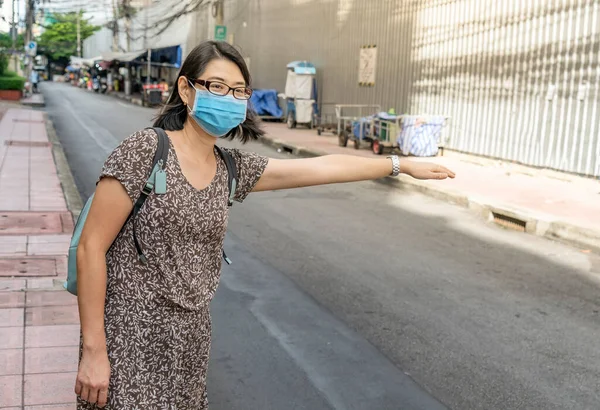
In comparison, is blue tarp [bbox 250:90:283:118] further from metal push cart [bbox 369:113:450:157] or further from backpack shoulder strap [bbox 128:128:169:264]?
backpack shoulder strap [bbox 128:128:169:264]

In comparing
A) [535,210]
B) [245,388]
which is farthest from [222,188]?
[535,210]

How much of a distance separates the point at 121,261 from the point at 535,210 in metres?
9.30

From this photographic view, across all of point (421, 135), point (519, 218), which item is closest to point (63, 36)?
point (421, 135)

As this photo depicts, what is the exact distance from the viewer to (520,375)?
5.01m

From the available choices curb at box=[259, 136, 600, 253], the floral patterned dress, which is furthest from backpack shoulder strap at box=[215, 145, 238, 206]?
curb at box=[259, 136, 600, 253]

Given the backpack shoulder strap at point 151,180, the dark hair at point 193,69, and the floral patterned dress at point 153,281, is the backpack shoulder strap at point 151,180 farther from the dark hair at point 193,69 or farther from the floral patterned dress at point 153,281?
the dark hair at point 193,69

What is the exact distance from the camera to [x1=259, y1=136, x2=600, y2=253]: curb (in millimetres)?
9422

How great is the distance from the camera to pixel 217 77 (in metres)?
2.45

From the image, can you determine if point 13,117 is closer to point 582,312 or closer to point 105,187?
point 582,312

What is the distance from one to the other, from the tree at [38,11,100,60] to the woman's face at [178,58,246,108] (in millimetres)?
115813

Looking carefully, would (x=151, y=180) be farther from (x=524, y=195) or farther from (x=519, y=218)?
(x=524, y=195)

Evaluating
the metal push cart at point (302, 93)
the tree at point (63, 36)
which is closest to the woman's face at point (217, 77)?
the metal push cart at point (302, 93)

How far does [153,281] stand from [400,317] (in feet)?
13.4

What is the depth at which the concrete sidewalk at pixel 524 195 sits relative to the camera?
984 centimetres
